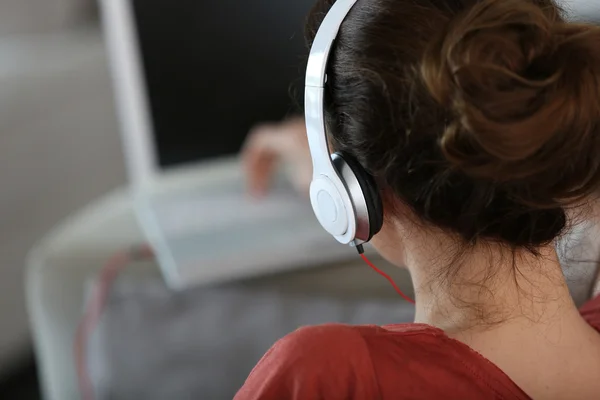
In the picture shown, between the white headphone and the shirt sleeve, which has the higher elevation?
the white headphone

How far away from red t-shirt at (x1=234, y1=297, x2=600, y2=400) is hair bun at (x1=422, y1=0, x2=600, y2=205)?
0.40 feet

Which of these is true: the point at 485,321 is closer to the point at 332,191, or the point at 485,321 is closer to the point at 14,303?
the point at 332,191

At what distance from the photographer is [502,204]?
43cm

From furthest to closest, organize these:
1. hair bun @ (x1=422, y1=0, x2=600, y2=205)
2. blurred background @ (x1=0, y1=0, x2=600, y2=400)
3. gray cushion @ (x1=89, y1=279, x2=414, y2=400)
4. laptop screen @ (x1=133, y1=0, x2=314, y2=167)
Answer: blurred background @ (x1=0, y1=0, x2=600, y2=400), laptop screen @ (x1=133, y1=0, x2=314, y2=167), gray cushion @ (x1=89, y1=279, x2=414, y2=400), hair bun @ (x1=422, y1=0, x2=600, y2=205)

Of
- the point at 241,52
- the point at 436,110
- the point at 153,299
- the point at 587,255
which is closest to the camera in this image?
the point at 436,110

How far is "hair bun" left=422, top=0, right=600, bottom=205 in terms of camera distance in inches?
15.3

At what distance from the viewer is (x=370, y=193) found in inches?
18.1

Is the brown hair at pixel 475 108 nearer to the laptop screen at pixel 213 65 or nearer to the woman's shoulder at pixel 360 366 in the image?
the woman's shoulder at pixel 360 366

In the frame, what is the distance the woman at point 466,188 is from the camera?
0.40 m

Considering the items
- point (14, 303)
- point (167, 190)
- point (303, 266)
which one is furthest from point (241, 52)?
point (14, 303)

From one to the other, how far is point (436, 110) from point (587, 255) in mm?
298

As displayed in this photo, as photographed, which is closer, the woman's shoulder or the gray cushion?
the woman's shoulder

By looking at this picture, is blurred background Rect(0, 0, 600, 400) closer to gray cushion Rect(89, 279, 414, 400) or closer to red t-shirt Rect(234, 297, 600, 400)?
gray cushion Rect(89, 279, 414, 400)

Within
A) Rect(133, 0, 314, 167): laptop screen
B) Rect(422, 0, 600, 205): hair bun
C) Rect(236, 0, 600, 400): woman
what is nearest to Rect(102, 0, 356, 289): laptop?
Rect(133, 0, 314, 167): laptop screen
